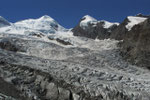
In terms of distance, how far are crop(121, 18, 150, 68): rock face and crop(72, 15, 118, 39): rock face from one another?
105 ft

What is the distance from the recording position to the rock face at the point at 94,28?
62.2m

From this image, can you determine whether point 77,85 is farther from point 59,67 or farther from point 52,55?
point 52,55

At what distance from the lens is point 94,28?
70125 millimetres

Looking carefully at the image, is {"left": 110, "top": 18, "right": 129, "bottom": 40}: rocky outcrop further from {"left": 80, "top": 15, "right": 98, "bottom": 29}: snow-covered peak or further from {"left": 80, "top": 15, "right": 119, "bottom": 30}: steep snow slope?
{"left": 80, "top": 15, "right": 98, "bottom": 29}: snow-covered peak

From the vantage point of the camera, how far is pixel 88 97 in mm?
10750

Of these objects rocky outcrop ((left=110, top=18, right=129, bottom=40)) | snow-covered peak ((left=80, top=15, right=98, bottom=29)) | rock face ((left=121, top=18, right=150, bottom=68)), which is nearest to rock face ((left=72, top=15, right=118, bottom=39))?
snow-covered peak ((left=80, top=15, right=98, bottom=29))

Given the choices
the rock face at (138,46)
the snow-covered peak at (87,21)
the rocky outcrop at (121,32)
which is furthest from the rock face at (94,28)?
the rock face at (138,46)

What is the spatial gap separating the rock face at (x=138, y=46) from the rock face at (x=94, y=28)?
31.9 metres

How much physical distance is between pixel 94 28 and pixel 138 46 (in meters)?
47.2

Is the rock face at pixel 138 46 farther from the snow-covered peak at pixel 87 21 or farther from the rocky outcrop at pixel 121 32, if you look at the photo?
the snow-covered peak at pixel 87 21

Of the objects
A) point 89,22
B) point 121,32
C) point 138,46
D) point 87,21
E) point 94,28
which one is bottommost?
point 138,46

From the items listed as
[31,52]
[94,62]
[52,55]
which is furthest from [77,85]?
[31,52]

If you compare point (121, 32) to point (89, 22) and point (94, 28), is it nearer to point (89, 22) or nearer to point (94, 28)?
point (94, 28)

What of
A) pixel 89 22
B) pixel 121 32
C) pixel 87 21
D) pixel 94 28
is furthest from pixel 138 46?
pixel 87 21
